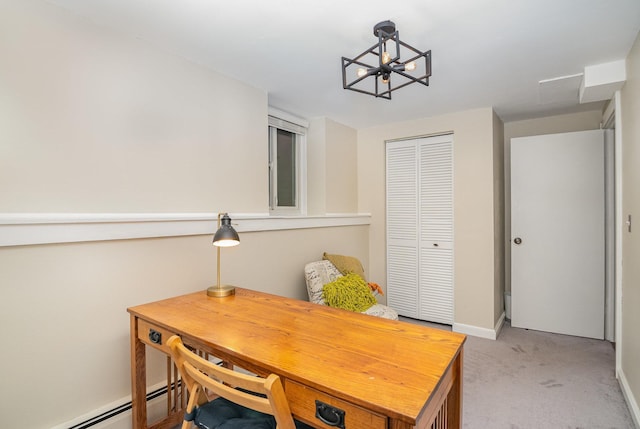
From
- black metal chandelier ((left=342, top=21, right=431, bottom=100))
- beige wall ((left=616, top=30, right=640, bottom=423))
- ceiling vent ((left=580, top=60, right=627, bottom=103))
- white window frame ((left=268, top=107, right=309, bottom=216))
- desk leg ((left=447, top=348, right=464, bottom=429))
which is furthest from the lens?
white window frame ((left=268, top=107, right=309, bottom=216))

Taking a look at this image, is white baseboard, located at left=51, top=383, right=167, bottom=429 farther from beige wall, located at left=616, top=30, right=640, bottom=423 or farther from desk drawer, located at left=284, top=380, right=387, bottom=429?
beige wall, located at left=616, top=30, right=640, bottom=423

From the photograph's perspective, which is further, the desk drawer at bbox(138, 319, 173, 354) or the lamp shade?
the lamp shade

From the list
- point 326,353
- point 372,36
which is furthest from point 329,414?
point 372,36

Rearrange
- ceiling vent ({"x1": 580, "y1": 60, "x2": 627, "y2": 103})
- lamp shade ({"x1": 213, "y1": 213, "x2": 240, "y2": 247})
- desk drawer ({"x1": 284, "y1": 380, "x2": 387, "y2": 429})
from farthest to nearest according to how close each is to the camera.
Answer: ceiling vent ({"x1": 580, "y1": 60, "x2": 627, "y2": 103}), lamp shade ({"x1": 213, "y1": 213, "x2": 240, "y2": 247}), desk drawer ({"x1": 284, "y1": 380, "x2": 387, "y2": 429})

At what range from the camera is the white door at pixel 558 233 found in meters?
3.12

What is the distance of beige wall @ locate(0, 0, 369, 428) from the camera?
1406mm

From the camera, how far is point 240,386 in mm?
966

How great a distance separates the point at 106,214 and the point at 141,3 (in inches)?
40.9

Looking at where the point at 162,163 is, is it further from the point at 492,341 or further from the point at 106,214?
the point at 492,341

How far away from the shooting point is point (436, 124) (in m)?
3.39

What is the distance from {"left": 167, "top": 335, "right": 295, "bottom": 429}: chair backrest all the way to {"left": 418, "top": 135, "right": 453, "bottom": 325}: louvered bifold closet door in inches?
112

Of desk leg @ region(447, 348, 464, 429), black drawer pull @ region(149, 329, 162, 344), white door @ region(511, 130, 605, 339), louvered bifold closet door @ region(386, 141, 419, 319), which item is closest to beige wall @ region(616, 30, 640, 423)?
white door @ region(511, 130, 605, 339)

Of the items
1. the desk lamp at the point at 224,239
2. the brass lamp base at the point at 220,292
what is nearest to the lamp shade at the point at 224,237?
the desk lamp at the point at 224,239

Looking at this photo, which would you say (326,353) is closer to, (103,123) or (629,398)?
(103,123)
